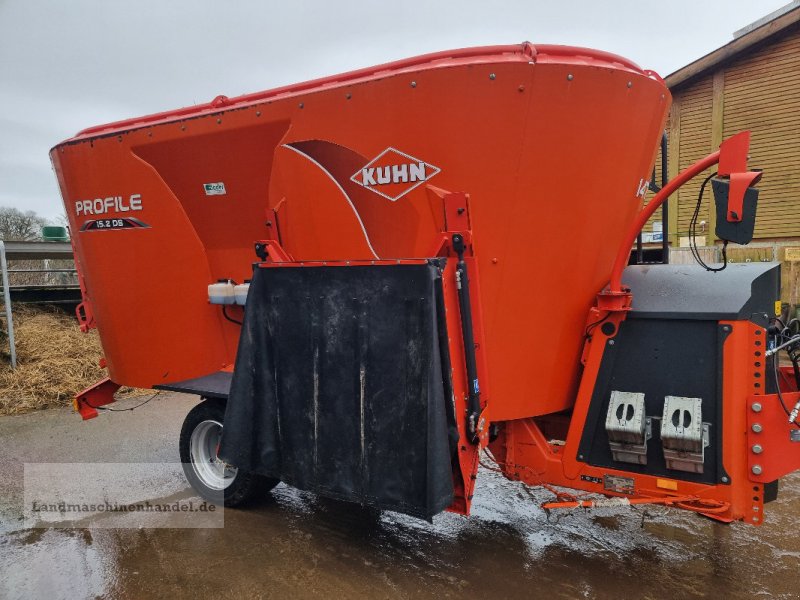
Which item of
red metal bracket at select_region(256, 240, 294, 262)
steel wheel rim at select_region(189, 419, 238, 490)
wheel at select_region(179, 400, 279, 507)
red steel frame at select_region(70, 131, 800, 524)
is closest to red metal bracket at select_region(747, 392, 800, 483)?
red steel frame at select_region(70, 131, 800, 524)

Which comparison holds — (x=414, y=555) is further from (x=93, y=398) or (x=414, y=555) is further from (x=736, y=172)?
(x=93, y=398)

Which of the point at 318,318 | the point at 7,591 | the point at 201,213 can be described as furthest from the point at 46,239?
the point at 318,318

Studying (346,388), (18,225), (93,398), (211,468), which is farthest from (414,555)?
(18,225)

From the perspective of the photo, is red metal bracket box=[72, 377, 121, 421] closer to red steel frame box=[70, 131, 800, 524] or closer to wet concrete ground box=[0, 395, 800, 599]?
wet concrete ground box=[0, 395, 800, 599]

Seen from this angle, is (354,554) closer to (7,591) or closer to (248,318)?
(248,318)

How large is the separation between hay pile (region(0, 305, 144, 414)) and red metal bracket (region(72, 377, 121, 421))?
121 inches

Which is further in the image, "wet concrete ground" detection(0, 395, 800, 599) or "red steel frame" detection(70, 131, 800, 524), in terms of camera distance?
"wet concrete ground" detection(0, 395, 800, 599)

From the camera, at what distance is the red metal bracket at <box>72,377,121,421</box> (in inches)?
167

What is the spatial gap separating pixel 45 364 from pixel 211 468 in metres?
5.10

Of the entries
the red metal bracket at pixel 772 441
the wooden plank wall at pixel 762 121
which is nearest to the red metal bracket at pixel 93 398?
the red metal bracket at pixel 772 441

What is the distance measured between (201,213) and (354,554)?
8.02 feet

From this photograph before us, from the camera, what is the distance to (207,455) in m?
3.95

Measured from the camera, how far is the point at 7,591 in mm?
2826

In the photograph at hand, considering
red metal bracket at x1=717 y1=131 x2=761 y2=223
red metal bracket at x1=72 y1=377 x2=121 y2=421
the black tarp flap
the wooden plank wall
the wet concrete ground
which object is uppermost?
the wooden plank wall
